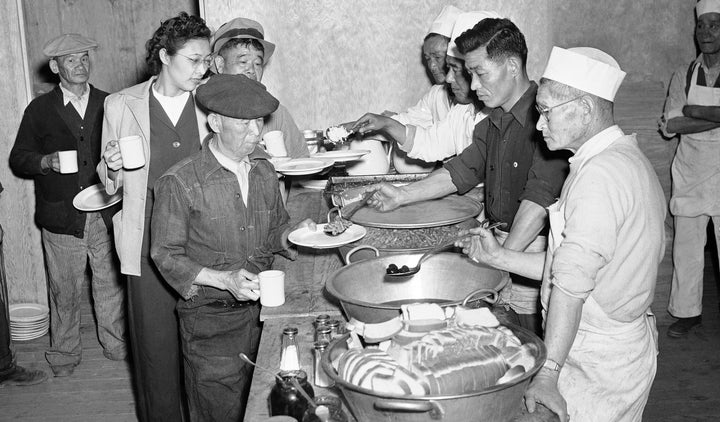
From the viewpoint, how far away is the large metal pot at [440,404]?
176cm

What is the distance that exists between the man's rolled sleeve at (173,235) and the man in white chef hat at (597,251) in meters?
1.26

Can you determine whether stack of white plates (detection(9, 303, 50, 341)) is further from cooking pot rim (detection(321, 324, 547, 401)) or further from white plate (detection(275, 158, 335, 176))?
cooking pot rim (detection(321, 324, 547, 401))

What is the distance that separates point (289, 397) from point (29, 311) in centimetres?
415

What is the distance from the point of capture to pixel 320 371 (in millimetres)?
2270

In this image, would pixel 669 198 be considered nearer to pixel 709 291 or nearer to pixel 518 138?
pixel 709 291

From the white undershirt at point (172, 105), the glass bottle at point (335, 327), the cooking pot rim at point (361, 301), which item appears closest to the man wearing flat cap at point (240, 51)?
the white undershirt at point (172, 105)

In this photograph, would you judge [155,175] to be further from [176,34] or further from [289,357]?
[289,357]

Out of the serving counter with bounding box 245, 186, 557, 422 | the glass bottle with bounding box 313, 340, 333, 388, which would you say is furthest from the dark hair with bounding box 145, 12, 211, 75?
the glass bottle with bounding box 313, 340, 333, 388

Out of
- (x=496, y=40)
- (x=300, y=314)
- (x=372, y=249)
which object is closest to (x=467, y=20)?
(x=496, y=40)

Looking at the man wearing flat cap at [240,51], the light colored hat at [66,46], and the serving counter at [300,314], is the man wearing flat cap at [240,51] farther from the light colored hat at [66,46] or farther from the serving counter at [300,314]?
the light colored hat at [66,46]

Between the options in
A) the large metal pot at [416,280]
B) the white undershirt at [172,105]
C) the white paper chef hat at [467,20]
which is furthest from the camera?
the white paper chef hat at [467,20]

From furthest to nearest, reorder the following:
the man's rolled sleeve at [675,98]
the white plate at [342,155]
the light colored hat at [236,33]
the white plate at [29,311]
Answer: the white plate at [29,311], the man's rolled sleeve at [675,98], the white plate at [342,155], the light colored hat at [236,33]

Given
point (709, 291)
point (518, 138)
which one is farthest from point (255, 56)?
point (709, 291)

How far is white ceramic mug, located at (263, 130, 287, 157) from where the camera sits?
398 centimetres
